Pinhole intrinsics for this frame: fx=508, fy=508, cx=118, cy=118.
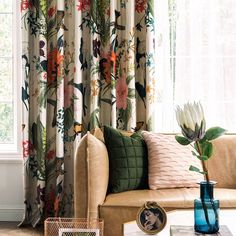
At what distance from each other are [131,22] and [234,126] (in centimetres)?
119

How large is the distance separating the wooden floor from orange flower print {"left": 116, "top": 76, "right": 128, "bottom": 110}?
1.17 metres

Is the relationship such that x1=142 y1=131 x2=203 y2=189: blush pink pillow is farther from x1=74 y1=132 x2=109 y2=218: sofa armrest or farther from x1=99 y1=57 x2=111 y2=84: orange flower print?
x1=99 y1=57 x2=111 y2=84: orange flower print

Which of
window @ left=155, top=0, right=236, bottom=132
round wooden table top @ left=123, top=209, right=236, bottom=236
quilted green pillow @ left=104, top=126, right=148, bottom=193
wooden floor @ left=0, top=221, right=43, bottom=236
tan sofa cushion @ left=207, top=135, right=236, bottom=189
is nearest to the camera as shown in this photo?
round wooden table top @ left=123, top=209, right=236, bottom=236

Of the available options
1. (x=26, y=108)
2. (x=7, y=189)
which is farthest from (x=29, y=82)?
(x=7, y=189)

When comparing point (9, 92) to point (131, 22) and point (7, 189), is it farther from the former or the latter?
point (131, 22)

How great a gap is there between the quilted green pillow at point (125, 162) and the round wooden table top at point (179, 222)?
0.67 m

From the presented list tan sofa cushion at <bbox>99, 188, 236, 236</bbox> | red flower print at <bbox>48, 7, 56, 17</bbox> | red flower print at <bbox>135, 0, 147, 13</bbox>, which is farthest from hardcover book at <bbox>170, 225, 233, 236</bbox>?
red flower print at <bbox>48, 7, 56, 17</bbox>

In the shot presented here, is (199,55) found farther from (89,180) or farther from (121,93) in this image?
(89,180)

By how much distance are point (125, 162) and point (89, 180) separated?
348 mm

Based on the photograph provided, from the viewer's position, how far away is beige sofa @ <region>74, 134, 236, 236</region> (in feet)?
10.0

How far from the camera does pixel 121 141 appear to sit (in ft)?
11.3

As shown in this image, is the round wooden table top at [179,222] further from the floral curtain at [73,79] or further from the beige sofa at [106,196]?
the floral curtain at [73,79]

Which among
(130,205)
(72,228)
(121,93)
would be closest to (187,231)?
(72,228)

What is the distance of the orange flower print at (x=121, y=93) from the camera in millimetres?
4055
